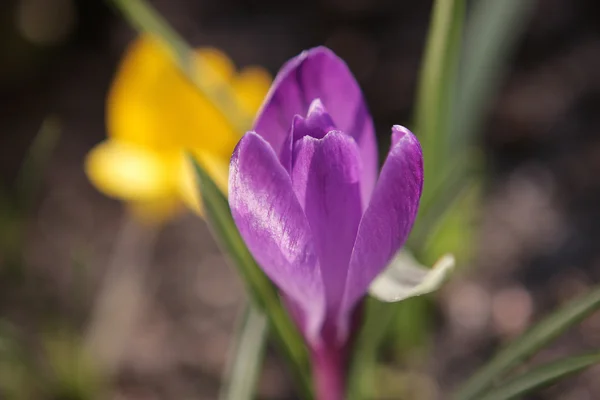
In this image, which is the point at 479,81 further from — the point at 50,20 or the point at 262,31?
the point at 50,20

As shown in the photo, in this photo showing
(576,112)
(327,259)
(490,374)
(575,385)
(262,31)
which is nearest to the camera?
(327,259)

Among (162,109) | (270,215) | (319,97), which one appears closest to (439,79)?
(319,97)

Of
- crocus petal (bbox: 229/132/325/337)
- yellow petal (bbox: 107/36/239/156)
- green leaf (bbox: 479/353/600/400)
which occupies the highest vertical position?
yellow petal (bbox: 107/36/239/156)

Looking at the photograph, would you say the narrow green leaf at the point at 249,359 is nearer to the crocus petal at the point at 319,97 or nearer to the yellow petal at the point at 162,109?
the crocus petal at the point at 319,97

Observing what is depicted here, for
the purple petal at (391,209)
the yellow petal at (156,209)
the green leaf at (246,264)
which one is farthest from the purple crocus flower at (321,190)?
the yellow petal at (156,209)

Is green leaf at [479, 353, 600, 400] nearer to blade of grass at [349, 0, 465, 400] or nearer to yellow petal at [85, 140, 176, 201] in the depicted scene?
blade of grass at [349, 0, 465, 400]

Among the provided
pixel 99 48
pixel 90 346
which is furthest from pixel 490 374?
pixel 99 48

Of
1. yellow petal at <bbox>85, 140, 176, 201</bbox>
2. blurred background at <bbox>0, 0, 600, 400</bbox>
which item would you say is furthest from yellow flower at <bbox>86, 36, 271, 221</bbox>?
blurred background at <bbox>0, 0, 600, 400</bbox>
